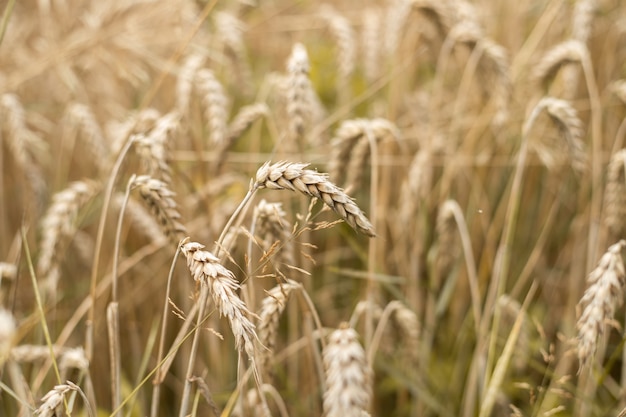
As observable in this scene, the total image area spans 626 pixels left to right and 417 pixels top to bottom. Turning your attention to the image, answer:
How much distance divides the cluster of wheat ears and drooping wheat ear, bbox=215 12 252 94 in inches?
0.4

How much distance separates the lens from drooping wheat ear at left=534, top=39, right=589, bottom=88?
216 cm

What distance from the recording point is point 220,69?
332cm

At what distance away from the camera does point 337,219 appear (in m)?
2.67

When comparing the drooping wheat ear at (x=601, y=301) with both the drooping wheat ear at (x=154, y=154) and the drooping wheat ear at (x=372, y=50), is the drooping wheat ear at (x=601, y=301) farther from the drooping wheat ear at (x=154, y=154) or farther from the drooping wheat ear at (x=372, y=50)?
the drooping wheat ear at (x=372, y=50)

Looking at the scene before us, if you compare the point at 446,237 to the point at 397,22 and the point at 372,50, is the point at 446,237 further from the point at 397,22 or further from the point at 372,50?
the point at 372,50

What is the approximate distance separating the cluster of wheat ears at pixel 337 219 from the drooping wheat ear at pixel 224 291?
228mm

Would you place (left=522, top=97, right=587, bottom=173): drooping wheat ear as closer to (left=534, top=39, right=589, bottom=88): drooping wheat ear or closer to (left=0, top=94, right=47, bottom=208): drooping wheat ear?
(left=534, top=39, right=589, bottom=88): drooping wheat ear

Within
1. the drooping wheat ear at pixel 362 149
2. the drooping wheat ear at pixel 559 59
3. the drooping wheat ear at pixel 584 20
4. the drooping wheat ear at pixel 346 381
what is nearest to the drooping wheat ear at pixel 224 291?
the drooping wheat ear at pixel 346 381

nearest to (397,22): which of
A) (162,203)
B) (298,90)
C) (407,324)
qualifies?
(298,90)

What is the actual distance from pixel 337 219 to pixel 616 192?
117cm

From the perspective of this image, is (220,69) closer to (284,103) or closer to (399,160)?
(284,103)

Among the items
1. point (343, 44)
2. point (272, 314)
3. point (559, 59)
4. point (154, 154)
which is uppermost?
point (343, 44)

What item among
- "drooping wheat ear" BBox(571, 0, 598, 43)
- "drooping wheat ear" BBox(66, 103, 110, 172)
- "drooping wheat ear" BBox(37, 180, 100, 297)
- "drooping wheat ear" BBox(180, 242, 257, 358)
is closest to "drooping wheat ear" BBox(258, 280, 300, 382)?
"drooping wheat ear" BBox(180, 242, 257, 358)

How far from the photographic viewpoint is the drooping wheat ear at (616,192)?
181cm
